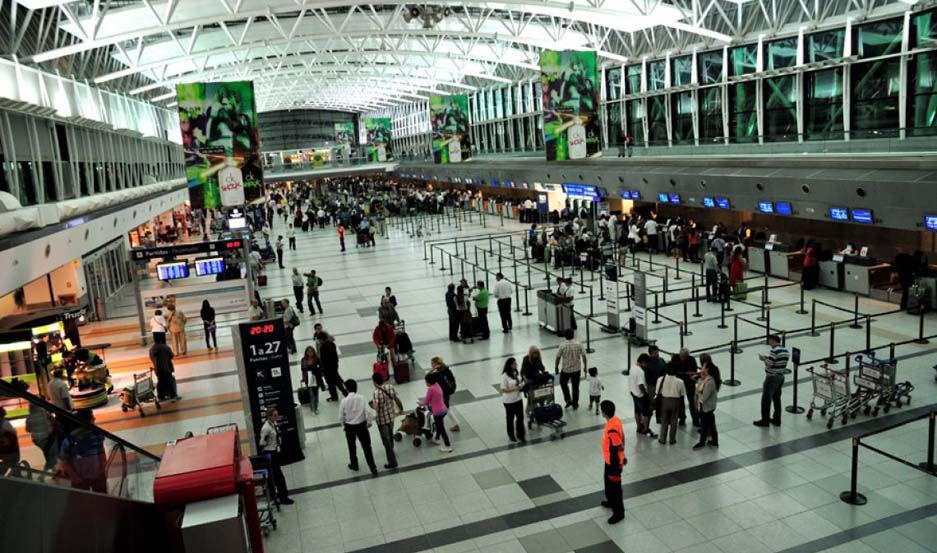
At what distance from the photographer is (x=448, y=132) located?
34.3 m

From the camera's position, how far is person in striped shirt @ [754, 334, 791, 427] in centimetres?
958

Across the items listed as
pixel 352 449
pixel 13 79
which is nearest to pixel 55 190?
pixel 13 79

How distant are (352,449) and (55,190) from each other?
1444 centimetres

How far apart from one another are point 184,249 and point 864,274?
56.8 feet

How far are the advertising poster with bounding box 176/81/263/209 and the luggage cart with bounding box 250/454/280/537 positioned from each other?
10.5 meters

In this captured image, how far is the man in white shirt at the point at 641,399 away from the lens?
383 inches

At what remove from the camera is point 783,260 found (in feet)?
66.6

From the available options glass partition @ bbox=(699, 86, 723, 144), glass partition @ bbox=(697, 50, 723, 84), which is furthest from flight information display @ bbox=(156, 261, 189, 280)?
glass partition @ bbox=(697, 50, 723, 84)

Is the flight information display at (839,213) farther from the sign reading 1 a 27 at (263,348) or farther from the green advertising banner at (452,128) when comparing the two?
the green advertising banner at (452,128)

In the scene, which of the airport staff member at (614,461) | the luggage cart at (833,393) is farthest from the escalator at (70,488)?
the luggage cart at (833,393)

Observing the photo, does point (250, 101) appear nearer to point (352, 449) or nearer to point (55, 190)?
point (55, 190)

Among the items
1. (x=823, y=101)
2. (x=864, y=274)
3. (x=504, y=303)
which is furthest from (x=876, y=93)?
(x=504, y=303)

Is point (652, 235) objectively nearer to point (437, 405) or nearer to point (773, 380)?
point (773, 380)

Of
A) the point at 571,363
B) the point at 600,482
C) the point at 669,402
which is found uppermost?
the point at 571,363
